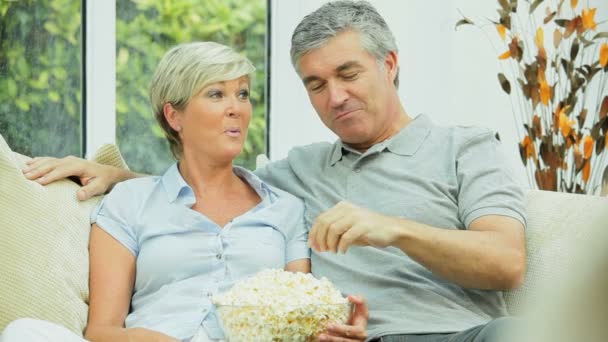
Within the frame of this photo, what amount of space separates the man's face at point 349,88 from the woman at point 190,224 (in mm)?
181

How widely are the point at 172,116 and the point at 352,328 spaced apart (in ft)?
2.79

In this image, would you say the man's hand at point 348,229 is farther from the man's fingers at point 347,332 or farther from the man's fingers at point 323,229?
the man's fingers at point 347,332

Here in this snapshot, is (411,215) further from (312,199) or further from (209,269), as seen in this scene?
(209,269)

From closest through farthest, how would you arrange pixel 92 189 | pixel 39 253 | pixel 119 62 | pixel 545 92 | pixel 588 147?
pixel 39 253
pixel 92 189
pixel 588 147
pixel 545 92
pixel 119 62

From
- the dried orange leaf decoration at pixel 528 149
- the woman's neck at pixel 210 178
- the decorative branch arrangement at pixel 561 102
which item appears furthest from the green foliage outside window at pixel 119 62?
the woman's neck at pixel 210 178

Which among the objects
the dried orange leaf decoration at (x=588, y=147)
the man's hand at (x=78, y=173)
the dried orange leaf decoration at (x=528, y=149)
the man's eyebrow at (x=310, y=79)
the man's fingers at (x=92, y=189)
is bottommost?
the dried orange leaf decoration at (x=528, y=149)

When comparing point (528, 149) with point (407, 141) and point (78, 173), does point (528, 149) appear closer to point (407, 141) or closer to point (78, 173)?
point (407, 141)

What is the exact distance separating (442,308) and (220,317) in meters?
0.56

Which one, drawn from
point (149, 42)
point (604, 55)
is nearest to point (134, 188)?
point (149, 42)

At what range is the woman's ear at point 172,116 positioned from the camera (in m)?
2.03

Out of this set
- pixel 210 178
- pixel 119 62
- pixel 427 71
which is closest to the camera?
pixel 210 178

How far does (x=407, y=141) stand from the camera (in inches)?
78.5

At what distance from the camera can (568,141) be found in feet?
11.4

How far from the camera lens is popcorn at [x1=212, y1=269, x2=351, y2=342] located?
1299 millimetres
